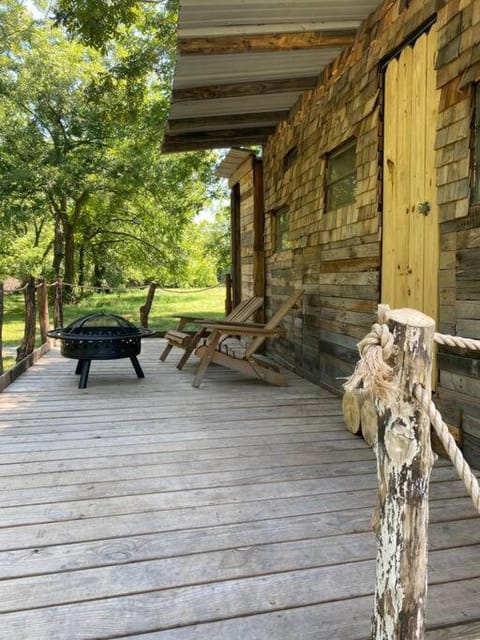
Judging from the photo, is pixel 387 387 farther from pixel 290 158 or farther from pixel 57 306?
pixel 57 306

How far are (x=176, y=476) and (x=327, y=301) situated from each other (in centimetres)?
250

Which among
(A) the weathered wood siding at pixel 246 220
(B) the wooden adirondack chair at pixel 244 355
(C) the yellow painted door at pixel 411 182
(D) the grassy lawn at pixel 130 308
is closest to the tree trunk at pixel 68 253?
(D) the grassy lawn at pixel 130 308

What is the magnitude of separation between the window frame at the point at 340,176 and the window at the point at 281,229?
1203 millimetres

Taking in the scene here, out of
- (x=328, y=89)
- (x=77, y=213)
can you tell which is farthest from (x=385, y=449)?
(x=77, y=213)

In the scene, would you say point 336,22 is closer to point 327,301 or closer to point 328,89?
point 328,89

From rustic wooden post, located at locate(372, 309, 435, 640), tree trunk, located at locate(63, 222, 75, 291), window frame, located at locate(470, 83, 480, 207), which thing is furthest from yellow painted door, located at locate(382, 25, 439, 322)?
tree trunk, located at locate(63, 222, 75, 291)

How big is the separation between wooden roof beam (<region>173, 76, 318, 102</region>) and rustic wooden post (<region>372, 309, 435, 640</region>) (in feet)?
13.6

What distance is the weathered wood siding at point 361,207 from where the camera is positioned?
8.56 ft

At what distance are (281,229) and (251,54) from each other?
2485 mm

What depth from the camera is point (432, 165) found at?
2.93m

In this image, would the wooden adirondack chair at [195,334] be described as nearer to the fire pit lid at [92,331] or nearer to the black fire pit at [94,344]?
the fire pit lid at [92,331]

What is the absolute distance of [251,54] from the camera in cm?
398

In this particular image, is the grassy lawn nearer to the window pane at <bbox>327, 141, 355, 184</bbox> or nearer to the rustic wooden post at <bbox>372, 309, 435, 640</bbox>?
the window pane at <bbox>327, 141, 355, 184</bbox>

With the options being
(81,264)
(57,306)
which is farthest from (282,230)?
(81,264)
